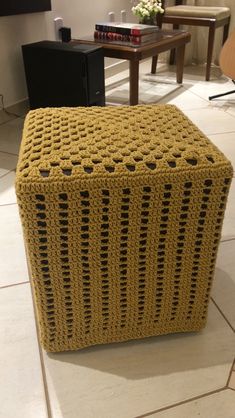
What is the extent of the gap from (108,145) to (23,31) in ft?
5.79

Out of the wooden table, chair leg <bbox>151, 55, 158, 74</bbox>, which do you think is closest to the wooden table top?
the wooden table

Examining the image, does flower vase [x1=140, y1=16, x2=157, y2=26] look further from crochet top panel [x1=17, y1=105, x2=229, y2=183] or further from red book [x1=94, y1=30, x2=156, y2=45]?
crochet top panel [x1=17, y1=105, x2=229, y2=183]

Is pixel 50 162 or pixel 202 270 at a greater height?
pixel 50 162

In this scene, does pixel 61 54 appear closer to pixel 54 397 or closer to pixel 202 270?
pixel 202 270

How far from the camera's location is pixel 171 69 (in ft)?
10.6

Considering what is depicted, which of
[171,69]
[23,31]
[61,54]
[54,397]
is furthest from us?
[171,69]

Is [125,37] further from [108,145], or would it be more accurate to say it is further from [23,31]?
[108,145]

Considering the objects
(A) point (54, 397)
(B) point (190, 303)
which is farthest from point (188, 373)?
(A) point (54, 397)

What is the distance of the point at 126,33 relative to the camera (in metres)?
2.21

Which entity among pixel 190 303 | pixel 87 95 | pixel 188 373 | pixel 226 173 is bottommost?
pixel 188 373

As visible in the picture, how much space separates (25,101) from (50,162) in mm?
1789

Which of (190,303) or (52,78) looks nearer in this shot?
(190,303)

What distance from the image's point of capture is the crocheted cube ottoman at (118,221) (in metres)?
0.66

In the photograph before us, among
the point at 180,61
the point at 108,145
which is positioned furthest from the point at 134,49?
the point at 108,145
